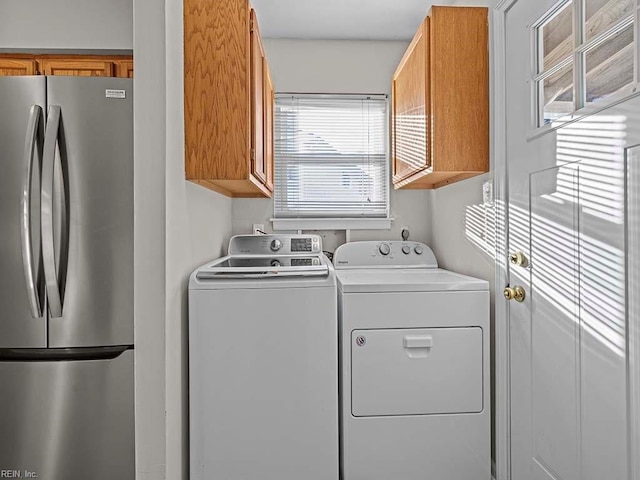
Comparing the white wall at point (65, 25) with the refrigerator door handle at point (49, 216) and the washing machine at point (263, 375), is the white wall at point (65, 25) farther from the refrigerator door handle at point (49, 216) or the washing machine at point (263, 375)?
the washing machine at point (263, 375)

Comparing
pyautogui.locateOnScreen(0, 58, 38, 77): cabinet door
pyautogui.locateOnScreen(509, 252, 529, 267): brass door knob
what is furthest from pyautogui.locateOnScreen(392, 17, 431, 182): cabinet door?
pyautogui.locateOnScreen(0, 58, 38, 77): cabinet door

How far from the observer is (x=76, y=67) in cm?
254

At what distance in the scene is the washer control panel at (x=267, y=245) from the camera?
2.71 metres

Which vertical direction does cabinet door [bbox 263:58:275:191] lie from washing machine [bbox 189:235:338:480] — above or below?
above

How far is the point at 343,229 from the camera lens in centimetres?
299

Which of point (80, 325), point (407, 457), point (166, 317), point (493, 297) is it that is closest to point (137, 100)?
point (166, 317)

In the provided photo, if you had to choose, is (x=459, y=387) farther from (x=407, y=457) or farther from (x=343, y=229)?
(x=343, y=229)

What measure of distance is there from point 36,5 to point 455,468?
342 centimetres

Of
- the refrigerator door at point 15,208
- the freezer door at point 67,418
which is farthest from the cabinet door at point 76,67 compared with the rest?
the freezer door at point 67,418

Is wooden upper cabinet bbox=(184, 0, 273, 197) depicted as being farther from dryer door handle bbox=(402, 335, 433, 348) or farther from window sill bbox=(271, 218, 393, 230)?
window sill bbox=(271, 218, 393, 230)

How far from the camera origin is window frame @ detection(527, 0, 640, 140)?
43.8 inches

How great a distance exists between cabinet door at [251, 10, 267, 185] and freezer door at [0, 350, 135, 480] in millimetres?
1016

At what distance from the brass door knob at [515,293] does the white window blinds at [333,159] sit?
54.0 inches

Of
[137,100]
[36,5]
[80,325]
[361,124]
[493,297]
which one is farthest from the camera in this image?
[361,124]
